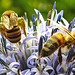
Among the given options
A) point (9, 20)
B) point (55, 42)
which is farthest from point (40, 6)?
point (55, 42)

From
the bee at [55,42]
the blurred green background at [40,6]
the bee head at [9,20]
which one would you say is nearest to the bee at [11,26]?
the bee head at [9,20]

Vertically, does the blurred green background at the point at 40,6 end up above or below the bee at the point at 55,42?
above

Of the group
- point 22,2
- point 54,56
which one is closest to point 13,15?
point 54,56

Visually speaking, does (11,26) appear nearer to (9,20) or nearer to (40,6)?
(9,20)

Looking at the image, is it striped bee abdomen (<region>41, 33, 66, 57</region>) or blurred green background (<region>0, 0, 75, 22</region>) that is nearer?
striped bee abdomen (<region>41, 33, 66, 57</region>)

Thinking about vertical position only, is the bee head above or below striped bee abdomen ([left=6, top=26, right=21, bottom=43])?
above

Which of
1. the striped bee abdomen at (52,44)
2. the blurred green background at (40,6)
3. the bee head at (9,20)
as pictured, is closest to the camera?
the striped bee abdomen at (52,44)

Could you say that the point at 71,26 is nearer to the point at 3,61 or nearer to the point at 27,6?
the point at 3,61

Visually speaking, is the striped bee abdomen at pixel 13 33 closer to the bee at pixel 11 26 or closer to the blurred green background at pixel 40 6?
the bee at pixel 11 26

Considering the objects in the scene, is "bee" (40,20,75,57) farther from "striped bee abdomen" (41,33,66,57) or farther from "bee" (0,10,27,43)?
"bee" (0,10,27,43)

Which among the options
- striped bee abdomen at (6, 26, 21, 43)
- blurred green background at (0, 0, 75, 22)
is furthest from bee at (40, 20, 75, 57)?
blurred green background at (0, 0, 75, 22)

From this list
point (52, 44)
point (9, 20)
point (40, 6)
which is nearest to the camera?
point (52, 44)
